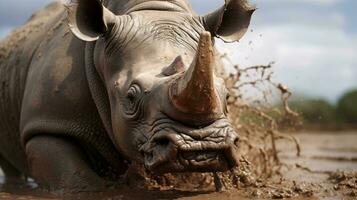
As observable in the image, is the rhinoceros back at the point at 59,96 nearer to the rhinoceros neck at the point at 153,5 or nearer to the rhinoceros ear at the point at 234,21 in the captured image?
the rhinoceros neck at the point at 153,5

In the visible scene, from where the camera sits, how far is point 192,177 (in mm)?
6793

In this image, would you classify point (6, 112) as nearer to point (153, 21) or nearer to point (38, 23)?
point (38, 23)

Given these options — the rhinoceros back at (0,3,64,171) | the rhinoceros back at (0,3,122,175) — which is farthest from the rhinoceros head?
the rhinoceros back at (0,3,64,171)

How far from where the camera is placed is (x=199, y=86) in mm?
4609

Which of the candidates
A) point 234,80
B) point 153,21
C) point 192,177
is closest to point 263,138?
point 234,80

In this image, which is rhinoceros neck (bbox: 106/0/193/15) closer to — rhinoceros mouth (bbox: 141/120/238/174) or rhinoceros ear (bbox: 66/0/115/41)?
rhinoceros ear (bbox: 66/0/115/41)

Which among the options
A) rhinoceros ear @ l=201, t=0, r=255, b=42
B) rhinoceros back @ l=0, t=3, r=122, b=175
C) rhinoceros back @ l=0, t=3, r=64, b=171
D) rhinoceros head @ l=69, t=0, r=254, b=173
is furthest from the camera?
rhinoceros back @ l=0, t=3, r=64, b=171

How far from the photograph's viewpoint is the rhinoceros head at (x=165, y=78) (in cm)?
470

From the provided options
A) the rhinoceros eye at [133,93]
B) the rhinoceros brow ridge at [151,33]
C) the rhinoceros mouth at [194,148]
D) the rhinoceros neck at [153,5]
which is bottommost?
the rhinoceros mouth at [194,148]

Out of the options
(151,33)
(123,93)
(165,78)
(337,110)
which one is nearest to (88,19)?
(151,33)

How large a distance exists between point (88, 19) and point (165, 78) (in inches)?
42.1

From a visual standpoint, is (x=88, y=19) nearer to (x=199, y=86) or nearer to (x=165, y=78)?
(x=165, y=78)

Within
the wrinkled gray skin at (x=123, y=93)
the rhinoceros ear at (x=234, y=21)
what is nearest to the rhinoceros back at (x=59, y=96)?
the wrinkled gray skin at (x=123, y=93)

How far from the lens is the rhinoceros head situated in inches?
185
